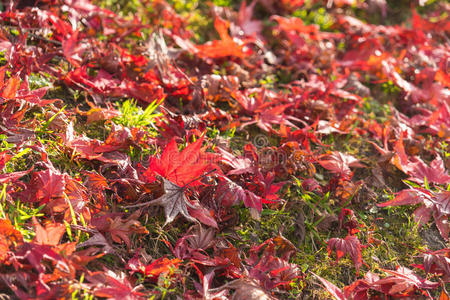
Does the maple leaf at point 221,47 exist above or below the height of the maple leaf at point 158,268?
above

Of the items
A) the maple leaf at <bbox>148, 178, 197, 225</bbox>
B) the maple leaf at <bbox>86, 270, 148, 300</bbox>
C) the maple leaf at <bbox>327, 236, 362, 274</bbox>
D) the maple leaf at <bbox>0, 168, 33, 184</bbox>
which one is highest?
the maple leaf at <bbox>0, 168, 33, 184</bbox>

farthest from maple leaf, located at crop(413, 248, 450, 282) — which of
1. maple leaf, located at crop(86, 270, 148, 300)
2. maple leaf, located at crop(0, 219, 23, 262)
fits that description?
maple leaf, located at crop(0, 219, 23, 262)

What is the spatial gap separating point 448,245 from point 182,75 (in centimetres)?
160

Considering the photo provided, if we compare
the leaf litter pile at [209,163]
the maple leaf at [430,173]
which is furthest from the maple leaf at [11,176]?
the maple leaf at [430,173]

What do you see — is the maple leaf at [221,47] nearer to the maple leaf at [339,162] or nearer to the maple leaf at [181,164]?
the maple leaf at [339,162]

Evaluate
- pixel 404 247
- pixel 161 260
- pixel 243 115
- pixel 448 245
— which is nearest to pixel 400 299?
pixel 404 247

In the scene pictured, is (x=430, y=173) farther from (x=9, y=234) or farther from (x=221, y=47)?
(x=9, y=234)

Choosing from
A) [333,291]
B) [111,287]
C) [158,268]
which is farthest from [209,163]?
[333,291]

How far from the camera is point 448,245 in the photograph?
1.82 metres

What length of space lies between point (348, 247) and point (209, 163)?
2.25 ft

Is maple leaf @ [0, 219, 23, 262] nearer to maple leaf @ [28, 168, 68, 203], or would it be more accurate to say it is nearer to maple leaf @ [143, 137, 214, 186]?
maple leaf @ [28, 168, 68, 203]

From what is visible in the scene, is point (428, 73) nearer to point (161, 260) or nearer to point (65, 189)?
point (161, 260)

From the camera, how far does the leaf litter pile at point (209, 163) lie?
1403 millimetres

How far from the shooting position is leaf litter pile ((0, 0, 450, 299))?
140 centimetres
